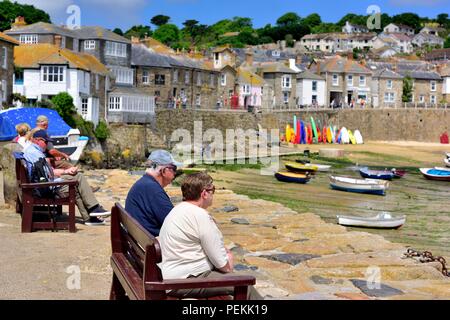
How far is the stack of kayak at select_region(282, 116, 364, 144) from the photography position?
64.6 m

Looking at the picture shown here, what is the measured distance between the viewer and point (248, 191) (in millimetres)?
29703

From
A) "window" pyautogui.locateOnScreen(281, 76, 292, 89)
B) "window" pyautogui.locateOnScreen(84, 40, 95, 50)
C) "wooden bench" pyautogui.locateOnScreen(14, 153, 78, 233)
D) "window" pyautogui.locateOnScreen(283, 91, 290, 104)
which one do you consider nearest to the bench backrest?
"wooden bench" pyautogui.locateOnScreen(14, 153, 78, 233)

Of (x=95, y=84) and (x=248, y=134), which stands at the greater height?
(x=95, y=84)

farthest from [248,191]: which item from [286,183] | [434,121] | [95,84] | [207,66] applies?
[434,121]

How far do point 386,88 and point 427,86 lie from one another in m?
8.15

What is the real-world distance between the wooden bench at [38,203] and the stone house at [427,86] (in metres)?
84.1

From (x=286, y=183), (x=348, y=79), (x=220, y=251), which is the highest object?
(x=348, y=79)

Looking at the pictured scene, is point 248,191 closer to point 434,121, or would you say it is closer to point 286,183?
point 286,183

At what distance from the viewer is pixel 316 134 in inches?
2657

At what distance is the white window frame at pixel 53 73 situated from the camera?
44.1 m

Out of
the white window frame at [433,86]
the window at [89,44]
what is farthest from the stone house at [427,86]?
the window at [89,44]

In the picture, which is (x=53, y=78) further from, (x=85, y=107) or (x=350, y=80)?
(x=350, y=80)

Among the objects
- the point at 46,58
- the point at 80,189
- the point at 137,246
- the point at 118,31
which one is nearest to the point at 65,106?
the point at 46,58

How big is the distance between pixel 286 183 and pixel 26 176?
84.1 feet
